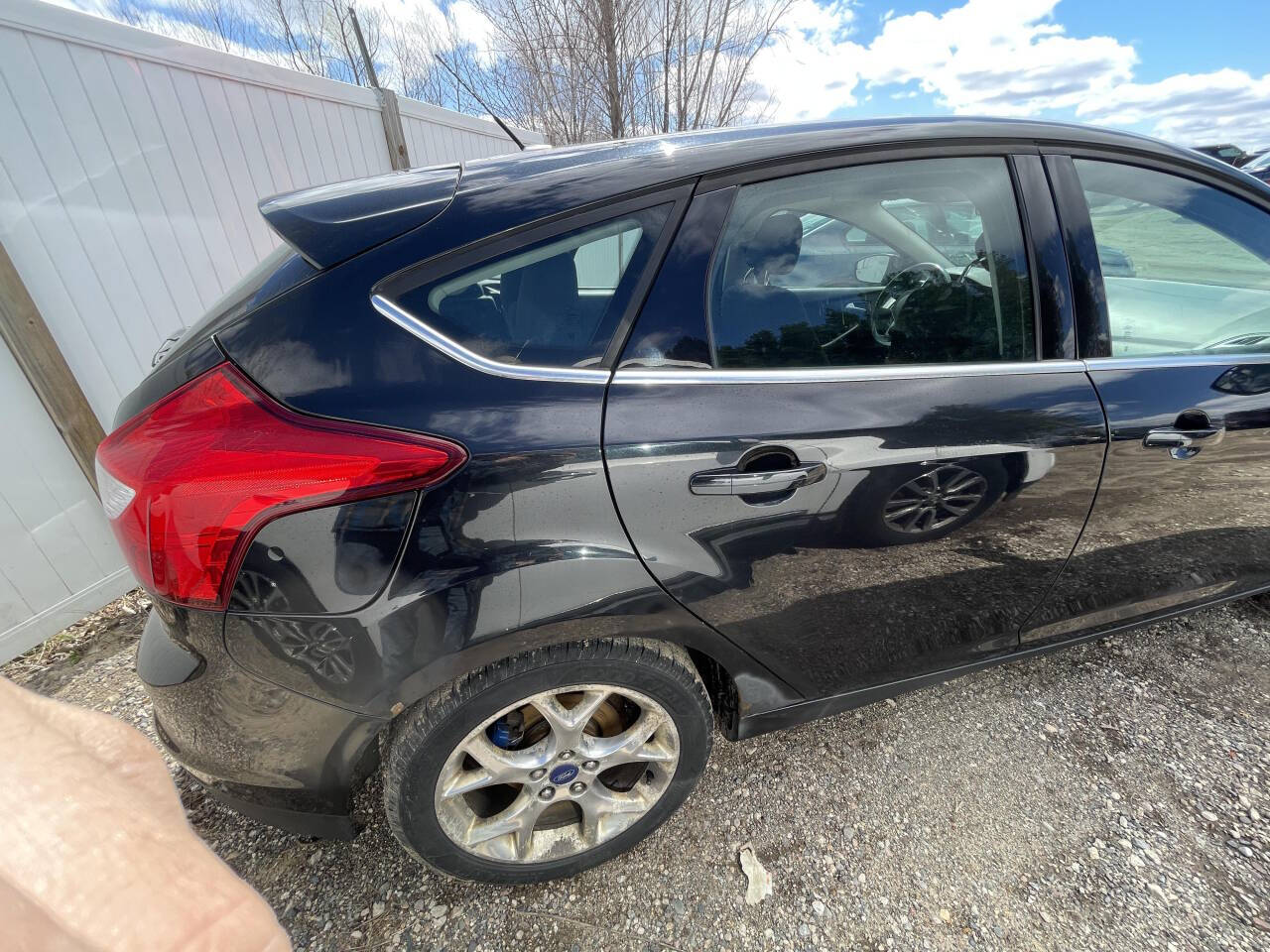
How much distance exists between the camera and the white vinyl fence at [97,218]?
2.43 metres

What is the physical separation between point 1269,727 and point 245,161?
5.37 meters

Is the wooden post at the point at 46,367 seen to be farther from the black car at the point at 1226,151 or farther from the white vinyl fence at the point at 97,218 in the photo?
the black car at the point at 1226,151

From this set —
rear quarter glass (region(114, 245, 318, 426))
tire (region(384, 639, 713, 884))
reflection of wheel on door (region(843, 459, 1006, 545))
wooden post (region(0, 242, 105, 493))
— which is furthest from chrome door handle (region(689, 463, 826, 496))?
wooden post (region(0, 242, 105, 493))

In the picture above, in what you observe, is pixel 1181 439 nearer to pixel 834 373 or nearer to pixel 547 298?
pixel 834 373

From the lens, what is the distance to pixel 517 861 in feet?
4.80

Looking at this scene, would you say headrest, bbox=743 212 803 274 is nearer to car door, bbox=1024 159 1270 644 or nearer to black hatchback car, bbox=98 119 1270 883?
black hatchback car, bbox=98 119 1270 883

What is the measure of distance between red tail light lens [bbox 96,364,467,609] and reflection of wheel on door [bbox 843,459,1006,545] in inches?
36.0

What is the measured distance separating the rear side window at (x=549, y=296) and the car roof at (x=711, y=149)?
10 centimetres

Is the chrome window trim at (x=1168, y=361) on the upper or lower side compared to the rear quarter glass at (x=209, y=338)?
lower

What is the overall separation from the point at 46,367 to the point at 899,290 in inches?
135

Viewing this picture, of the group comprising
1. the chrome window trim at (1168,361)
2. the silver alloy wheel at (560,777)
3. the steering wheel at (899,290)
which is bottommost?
the silver alloy wheel at (560,777)

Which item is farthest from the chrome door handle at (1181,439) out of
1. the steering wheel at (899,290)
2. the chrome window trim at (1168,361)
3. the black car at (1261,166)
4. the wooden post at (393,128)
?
the black car at (1261,166)

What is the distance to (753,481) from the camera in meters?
1.22

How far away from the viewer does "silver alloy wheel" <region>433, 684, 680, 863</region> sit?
1.33 m
